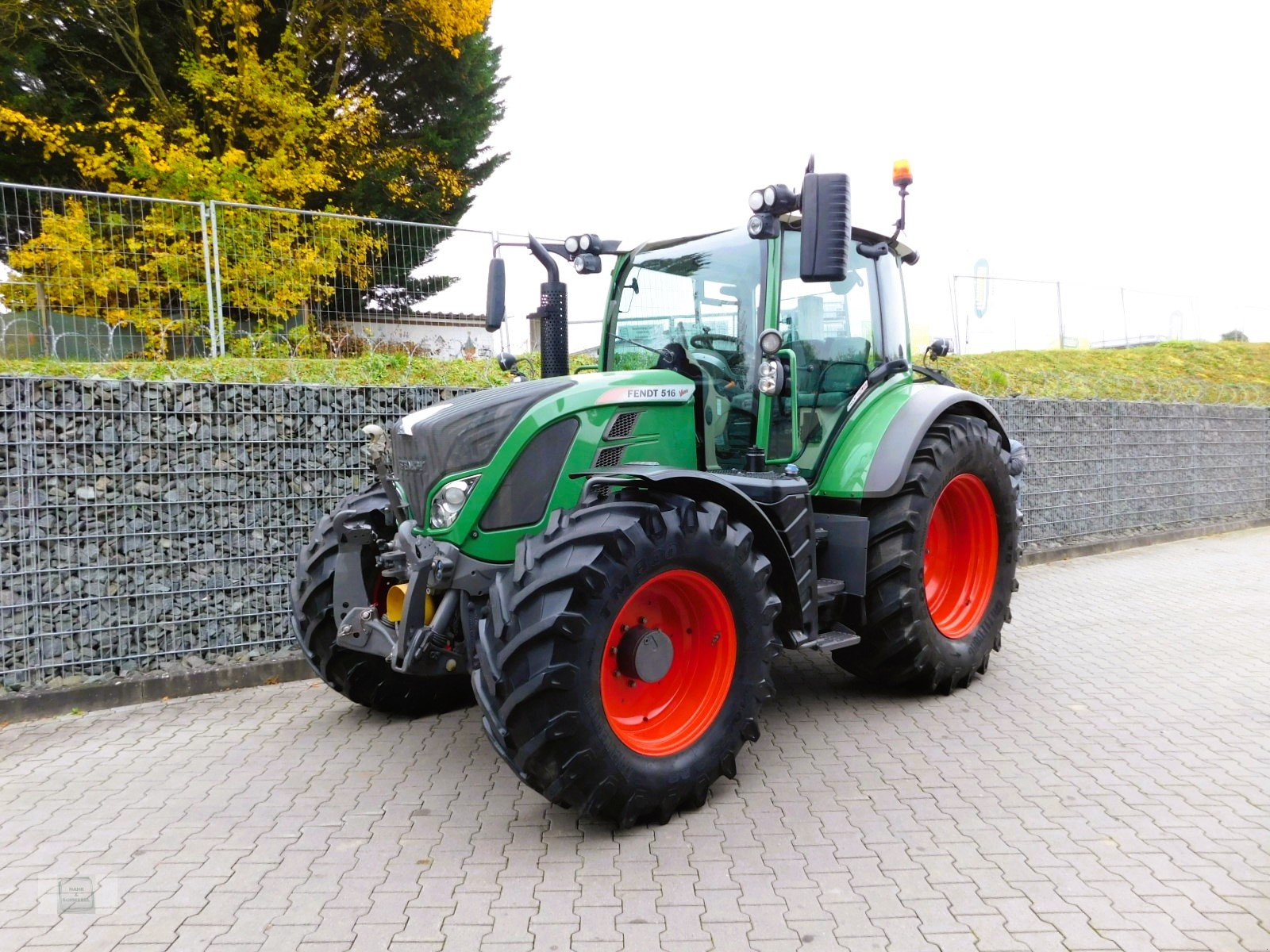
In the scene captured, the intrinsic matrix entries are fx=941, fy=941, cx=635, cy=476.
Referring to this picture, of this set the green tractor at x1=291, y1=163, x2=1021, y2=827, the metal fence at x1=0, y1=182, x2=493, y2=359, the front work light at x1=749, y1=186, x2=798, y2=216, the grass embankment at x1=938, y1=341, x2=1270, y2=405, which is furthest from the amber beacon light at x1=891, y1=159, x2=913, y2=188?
the grass embankment at x1=938, y1=341, x2=1270, y2=405

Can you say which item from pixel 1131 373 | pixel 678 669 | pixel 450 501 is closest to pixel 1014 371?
pixel 1131 373

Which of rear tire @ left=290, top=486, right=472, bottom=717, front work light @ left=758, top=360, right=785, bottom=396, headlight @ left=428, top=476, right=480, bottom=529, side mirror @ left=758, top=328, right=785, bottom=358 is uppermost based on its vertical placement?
side mirror @ left=758, top=328, right=785, bottom=358

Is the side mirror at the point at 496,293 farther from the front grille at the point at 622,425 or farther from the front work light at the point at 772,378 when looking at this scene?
the front work light at the point at 772,378

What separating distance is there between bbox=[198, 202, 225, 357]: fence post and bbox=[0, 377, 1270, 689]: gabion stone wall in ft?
7.18

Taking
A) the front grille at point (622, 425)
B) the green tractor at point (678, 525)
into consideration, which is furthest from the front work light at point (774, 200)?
the front grille at point (622, 425)

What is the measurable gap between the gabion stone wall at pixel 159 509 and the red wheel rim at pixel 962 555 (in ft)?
10.8

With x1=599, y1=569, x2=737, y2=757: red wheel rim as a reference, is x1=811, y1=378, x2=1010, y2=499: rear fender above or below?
above

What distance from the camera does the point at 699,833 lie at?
345cm

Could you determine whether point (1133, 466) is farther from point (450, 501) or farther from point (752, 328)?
point (450, 501)

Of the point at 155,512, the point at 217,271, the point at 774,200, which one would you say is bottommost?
the point at 155,512

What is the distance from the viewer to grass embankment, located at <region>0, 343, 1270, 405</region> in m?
5.95

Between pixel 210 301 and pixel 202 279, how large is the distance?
6.7 inches

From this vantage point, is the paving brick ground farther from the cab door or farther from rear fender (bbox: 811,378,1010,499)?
the cab door

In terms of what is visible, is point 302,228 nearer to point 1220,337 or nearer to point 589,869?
point 589,869
